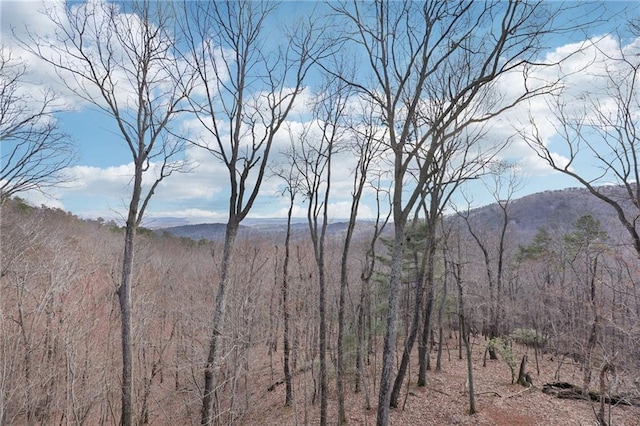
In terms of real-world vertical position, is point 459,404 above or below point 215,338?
below

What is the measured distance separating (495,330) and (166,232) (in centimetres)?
3918

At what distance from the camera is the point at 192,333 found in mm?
12672

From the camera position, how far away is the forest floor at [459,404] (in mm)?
11203

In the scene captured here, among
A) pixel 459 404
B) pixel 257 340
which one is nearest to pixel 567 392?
pixel 459 404

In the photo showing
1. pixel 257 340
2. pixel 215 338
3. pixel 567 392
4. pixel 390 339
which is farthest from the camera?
pixel 567 392

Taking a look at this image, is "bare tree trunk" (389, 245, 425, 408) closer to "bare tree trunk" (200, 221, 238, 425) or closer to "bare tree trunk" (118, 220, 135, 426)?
"bare tree trunk" (200, 221, 238, 425)

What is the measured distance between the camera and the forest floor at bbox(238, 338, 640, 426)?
11.2 m

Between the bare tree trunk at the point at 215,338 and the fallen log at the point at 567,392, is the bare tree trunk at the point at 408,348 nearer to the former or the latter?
the bare tree trunk at the point at 215,338

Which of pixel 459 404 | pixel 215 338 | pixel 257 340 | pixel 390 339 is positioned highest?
pixel 390 339

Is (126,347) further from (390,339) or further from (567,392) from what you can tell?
(567,392)

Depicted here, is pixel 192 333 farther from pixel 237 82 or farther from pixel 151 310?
pixel 237 82

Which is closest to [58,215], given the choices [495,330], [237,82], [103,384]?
[103,384]

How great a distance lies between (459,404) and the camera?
1225cm

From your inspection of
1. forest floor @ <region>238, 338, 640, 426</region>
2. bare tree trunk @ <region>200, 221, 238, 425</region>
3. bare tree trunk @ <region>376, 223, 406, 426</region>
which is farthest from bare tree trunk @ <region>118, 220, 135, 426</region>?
bare tree trunk @ <region>376, 223, 406, 426</region>
